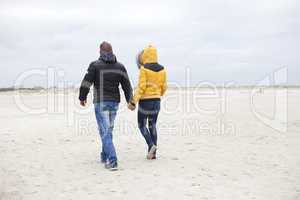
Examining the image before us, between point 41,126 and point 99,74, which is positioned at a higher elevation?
point 99,74

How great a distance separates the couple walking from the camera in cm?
Answer: 815

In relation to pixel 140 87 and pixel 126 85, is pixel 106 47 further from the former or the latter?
pixel 140 87

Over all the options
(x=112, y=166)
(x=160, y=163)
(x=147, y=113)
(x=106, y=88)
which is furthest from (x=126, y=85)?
(x=160, y=163)

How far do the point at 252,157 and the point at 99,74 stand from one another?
3430 mm

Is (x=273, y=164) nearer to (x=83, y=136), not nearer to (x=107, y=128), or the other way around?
(x=107, y=128)

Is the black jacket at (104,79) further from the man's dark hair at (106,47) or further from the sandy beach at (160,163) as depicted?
the sandy beach at (160,163)

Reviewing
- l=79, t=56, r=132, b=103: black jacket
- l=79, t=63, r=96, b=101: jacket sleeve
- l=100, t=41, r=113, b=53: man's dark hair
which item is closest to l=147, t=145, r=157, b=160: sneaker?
l=79, t=56, r=132, b=103: black jacket

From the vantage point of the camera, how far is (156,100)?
8656 mm

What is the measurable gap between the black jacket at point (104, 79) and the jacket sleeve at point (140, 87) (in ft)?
0.85

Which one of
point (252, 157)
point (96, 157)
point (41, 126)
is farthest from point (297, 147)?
point (41, 126)

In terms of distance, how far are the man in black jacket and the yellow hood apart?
1.51 ft

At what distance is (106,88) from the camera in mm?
8234

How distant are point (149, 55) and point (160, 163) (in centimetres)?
192

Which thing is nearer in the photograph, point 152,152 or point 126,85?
point 126,85
